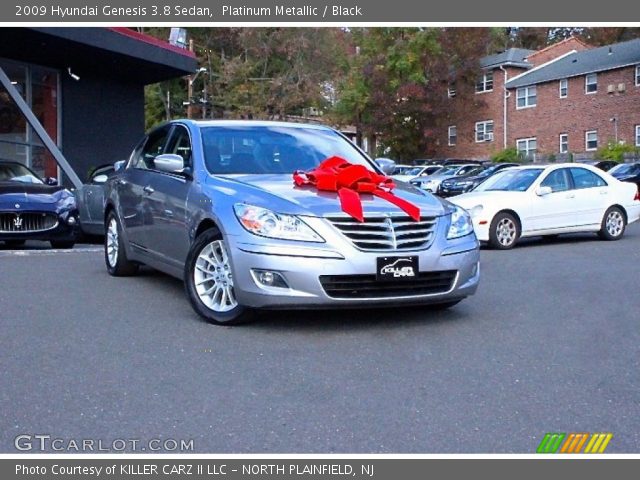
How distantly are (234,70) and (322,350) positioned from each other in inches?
1402

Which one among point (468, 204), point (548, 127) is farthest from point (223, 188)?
point (548, 127)

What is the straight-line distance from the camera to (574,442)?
4027 millimetres

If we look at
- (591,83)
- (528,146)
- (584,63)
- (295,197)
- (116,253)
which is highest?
(584,63)

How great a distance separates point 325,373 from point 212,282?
70.1 inches

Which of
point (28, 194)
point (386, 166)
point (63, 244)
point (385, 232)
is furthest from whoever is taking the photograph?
point (63, 244)

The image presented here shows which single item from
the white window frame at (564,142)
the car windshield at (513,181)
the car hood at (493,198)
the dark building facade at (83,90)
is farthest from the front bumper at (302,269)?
the white window frame at (564,142)

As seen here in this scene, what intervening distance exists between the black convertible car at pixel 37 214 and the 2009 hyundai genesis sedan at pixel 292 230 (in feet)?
14.9

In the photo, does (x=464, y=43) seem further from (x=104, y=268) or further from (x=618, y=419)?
(x=618, y=419)

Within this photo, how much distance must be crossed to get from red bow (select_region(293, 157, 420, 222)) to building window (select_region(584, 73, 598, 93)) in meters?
39.3

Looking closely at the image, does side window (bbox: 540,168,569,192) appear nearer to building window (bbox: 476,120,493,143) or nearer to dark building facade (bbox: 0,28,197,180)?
dark building facade (bbox: 0,28,197,180)

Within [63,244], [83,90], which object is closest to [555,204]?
[63,244]

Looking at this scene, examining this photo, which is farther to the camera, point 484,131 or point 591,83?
point 484,131

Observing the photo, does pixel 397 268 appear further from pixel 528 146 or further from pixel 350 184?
pixel 528 146

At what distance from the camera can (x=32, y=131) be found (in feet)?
68.7
